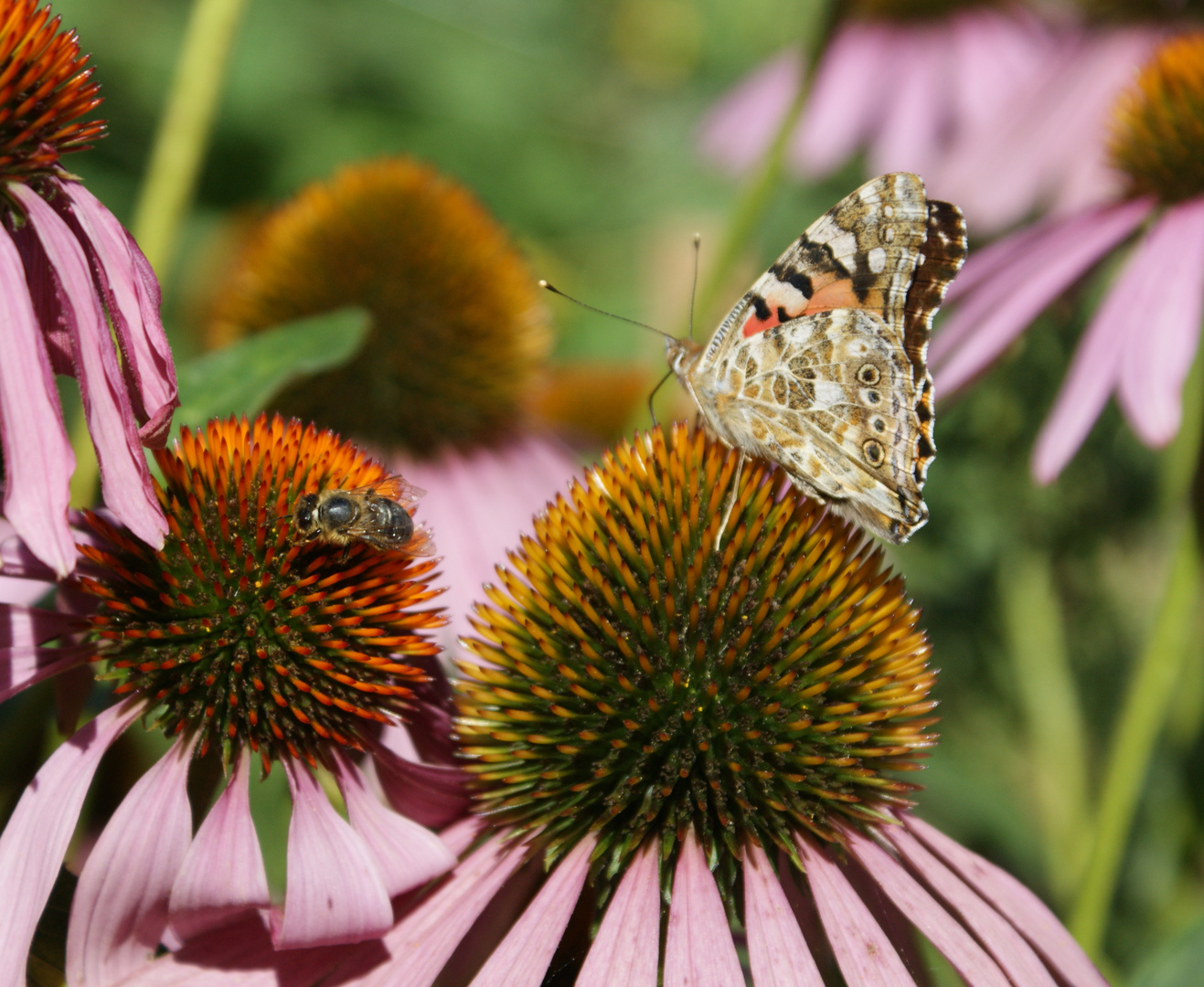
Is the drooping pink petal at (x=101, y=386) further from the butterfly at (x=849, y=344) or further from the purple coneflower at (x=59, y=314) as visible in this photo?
the butterfly at (x=849, y=344)

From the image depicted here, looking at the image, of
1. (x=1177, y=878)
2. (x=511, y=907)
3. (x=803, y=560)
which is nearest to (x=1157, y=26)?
(x=1177, y=878)

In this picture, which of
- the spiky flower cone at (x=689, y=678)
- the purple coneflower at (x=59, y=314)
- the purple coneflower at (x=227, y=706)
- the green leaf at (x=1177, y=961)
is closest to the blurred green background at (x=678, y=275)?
the green leaf at (x=1177, y=961)

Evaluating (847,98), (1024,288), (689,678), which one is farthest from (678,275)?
(689,678)

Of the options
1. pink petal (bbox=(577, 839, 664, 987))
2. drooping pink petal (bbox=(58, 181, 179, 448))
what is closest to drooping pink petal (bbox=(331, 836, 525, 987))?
pink petal (bbox=(577, 839, 664, 987))

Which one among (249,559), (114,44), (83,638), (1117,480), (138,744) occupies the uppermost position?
(114,44)

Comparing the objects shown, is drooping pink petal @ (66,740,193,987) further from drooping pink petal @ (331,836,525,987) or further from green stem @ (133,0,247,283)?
green stem @ (133,0,247,283)

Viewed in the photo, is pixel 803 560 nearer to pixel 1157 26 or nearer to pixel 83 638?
pixel 83 638

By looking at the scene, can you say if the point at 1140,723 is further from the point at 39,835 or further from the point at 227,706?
the point at 39,835
